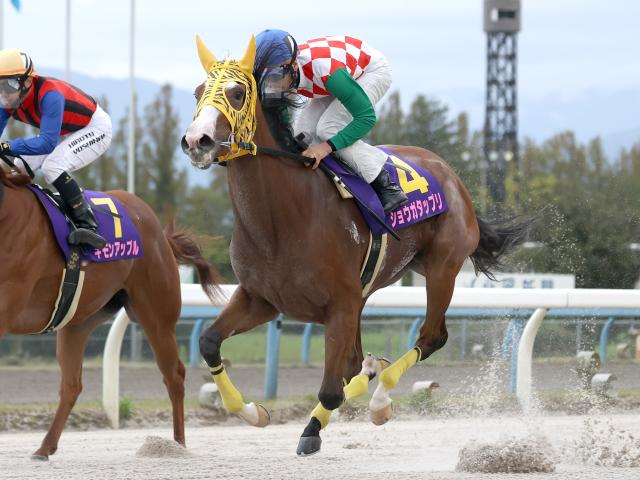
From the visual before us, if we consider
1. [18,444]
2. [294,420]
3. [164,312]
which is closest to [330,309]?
[164,312]

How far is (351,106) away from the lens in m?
5.66

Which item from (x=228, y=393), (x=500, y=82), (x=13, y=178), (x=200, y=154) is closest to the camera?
(x=200, y=154)

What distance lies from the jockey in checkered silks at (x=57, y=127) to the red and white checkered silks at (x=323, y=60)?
122 cm

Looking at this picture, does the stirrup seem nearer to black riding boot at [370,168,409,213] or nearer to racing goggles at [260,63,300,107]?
racing goggles at [260,63,300,107]

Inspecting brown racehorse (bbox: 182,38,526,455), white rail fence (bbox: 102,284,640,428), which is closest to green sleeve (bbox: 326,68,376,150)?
brown racehorse (bbox: 182,38,526,455)

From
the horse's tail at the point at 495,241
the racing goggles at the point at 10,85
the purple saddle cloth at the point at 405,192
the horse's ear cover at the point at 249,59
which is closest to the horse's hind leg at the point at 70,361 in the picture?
the racing goggles at the point at 10,85

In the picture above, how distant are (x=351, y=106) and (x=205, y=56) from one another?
72cm

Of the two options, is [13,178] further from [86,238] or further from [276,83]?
[276,83]

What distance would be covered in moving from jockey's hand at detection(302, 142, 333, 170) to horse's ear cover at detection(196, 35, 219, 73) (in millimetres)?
585

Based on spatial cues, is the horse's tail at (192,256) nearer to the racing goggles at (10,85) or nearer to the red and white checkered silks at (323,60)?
the racing goggles at (10,85)

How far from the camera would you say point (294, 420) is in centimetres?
809

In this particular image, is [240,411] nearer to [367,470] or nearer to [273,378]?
[367,470]

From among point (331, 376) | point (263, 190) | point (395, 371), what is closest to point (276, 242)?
point (263, 190)

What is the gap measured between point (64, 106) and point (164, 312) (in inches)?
47.7
